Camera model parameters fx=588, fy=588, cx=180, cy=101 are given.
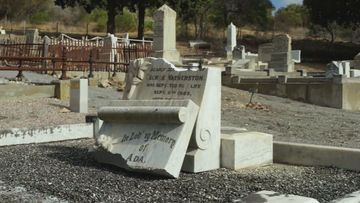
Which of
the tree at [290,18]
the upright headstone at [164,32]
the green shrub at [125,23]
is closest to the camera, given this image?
the upright headstone at [164,32]

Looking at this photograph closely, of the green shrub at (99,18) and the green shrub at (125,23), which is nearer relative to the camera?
the green shrub at (125,23)

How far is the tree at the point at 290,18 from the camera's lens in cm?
9078

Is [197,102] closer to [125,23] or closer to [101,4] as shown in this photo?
[101,4]

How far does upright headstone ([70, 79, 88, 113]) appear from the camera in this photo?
1374 cm

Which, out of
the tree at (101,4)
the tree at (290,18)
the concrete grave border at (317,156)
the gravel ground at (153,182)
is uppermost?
the tree at (290,18)

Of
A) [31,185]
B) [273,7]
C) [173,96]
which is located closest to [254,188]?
[173,96]

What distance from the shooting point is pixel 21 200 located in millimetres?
5496

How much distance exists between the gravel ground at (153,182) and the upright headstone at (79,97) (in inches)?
232

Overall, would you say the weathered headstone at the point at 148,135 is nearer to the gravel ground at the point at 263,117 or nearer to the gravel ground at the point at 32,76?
the gravel ground at the point at 263,117

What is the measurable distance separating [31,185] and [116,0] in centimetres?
4574

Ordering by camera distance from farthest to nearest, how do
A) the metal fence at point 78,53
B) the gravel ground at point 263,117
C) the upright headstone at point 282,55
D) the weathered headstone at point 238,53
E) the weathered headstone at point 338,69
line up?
the weathered headstone at point 238,53 < the upright headstone at point 282,55 < the weathered headstone at point 338,69 < the metal fence at point 78,53 < the gravel ground at point 263,117

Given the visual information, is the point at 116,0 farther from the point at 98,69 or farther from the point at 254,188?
the point at 254,188

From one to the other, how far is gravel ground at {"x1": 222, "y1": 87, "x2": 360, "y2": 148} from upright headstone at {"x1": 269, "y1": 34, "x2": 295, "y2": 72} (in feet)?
30.3

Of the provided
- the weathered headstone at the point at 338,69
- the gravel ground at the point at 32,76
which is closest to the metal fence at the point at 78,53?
the gravel ground at the point at 32,76
